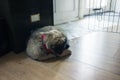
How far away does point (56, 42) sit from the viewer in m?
1.54

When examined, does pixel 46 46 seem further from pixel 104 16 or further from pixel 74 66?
pixel 104 16

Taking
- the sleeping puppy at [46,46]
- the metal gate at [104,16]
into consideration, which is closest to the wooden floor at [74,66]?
the sleeping puppy at [46,46]

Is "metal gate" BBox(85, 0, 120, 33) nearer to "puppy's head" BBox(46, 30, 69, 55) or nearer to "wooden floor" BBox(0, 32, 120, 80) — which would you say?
"wooden floor" BBox(0, 32, 120, 80)

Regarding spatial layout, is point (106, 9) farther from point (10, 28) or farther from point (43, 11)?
point (10, 28)

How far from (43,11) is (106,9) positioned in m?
2.66

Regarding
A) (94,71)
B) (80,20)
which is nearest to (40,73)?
(94,71)

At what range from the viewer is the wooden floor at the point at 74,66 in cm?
130

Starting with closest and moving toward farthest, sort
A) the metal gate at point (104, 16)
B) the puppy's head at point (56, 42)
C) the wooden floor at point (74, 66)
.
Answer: the wooden floor at point (74, 66) → the puppy's head at point (56, 42) → the metal gate at point (104, 16)

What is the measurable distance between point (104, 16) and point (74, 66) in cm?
239

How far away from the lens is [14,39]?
1.65 m

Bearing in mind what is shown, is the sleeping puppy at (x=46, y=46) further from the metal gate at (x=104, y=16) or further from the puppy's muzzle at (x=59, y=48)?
the metal gate at (x=104, y=16)

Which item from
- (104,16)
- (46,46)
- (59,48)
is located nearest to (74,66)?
(59,48)

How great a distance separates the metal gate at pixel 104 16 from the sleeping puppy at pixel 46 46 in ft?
3.77

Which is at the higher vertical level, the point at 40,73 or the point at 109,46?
the point at 109,46
